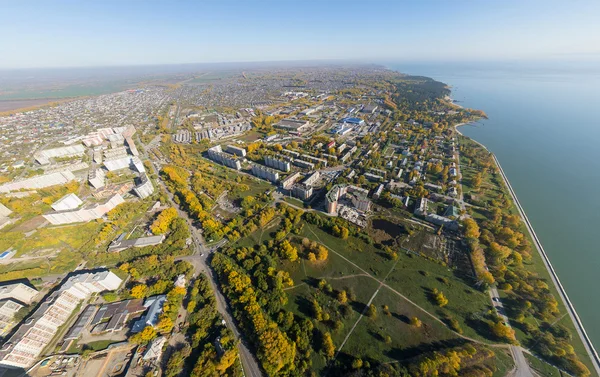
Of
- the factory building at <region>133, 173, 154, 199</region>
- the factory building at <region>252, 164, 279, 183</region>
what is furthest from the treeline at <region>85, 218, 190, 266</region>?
the factory building at <region>252, 164, 279, 183</region>

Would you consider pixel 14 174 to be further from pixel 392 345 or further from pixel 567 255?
pixel 567 255

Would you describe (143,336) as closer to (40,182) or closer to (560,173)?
(40,182)

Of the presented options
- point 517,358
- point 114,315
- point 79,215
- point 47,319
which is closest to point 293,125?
point 79,215

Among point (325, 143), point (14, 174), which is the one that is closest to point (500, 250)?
point (325, 143)

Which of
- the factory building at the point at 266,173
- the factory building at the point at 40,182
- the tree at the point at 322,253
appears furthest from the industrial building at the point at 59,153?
the tree at the point at 322,253

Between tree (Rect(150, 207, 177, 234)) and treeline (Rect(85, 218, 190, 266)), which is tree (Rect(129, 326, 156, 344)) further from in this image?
tree (Rect(150, 207, 177, 234))

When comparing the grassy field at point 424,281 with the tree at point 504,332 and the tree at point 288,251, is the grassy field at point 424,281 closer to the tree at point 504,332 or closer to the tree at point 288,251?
the tree at point 504,332
